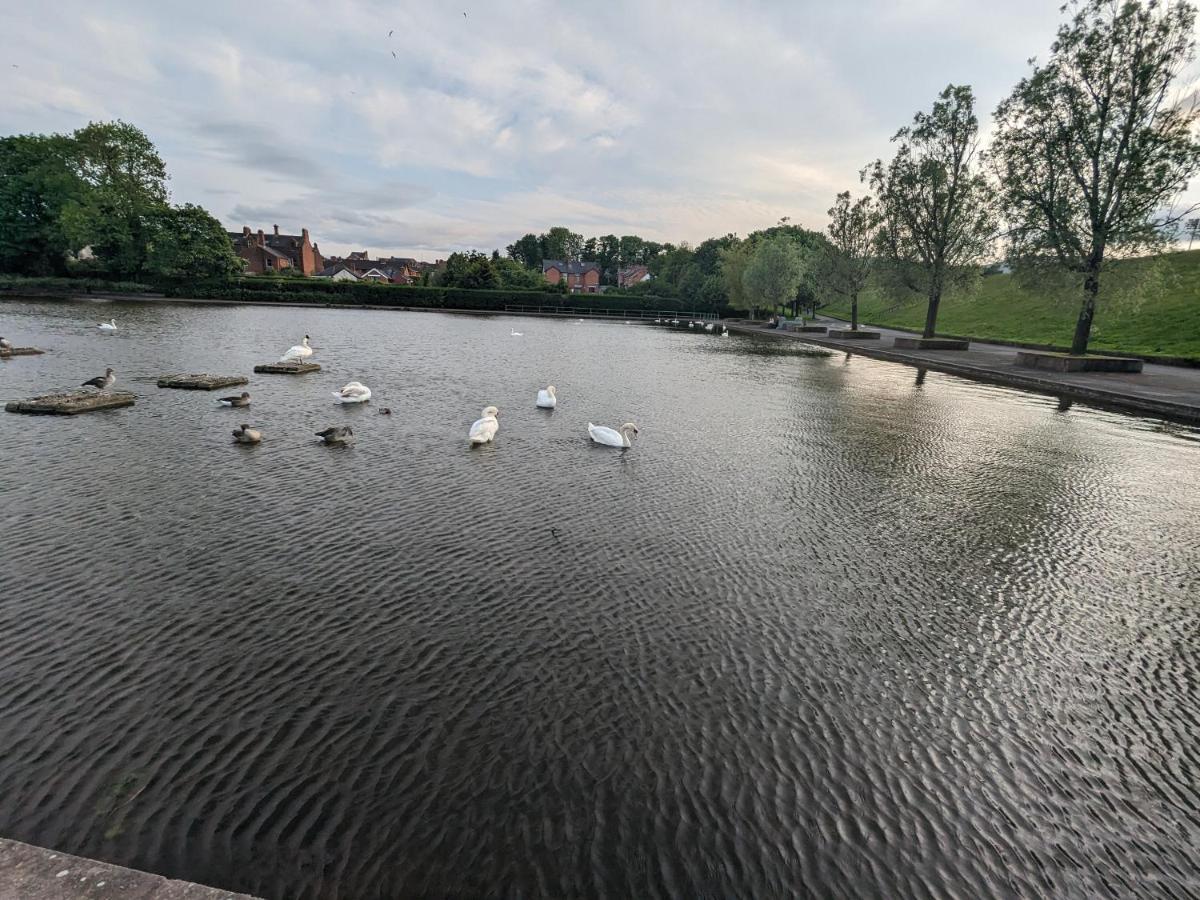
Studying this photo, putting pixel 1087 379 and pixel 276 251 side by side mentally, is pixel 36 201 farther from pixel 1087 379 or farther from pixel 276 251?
pixel 1087 379

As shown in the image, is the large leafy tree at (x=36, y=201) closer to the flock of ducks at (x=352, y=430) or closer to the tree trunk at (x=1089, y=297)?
the flock of ducks at (x=352, y=430)

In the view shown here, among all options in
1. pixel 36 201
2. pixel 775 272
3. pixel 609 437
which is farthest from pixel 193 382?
pixel 36 201

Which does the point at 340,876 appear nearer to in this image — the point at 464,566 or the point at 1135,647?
the point at 464,566

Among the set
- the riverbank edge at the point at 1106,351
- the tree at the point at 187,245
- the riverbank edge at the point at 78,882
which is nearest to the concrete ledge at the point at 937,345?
the riverbank edge at the point at 1106,351

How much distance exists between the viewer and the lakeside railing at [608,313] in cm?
8100

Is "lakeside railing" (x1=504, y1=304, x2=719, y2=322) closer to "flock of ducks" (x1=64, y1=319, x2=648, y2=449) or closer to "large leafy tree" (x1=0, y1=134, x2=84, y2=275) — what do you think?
"large leafy tree" (x1=0, y1=134, x2=84, y2=275)

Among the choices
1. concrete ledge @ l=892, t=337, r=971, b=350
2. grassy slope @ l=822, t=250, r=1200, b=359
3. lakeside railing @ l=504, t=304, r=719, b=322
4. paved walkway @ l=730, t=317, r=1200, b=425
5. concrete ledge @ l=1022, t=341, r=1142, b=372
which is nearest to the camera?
paved walkway @ l=730, t=317, r=1200, b=425

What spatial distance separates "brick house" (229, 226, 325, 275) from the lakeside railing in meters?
55.2

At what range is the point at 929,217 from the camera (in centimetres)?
4422

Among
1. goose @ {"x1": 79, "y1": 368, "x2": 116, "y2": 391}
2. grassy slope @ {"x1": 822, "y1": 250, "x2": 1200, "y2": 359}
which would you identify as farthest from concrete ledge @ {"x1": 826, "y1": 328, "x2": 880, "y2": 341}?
goose @ {"x1": 79, "y1": 368, "x2": 116, "y2": 391}

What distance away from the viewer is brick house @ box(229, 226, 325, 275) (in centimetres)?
10750

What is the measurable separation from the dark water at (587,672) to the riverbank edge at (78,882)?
55 centimetres

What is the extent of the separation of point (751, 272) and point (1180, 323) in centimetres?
3936

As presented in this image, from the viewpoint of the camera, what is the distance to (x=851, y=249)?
56.7 m
